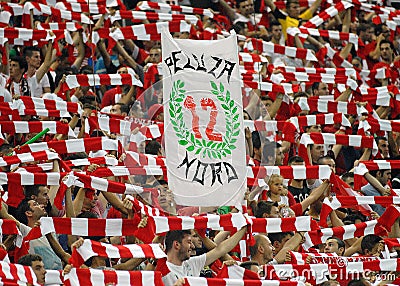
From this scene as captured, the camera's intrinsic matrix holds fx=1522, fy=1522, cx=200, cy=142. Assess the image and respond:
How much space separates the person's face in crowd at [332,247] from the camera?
13555 millimetres

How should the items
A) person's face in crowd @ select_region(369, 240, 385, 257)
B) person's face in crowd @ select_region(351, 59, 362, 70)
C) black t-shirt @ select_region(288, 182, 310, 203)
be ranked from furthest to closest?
person's face in crowd @ select_region(351, 59, 362, 70) → black t-shirt @ select_region(288, 182, 310, 203) → person's face in crowd @ select_region(369, 240, 385, 257)

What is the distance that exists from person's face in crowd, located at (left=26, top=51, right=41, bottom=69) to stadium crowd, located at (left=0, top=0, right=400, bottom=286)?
0.07 feet

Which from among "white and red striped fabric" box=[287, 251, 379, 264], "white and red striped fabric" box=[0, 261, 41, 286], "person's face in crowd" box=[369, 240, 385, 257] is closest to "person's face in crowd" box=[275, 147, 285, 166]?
"person's face in crowd" box=[369, 240, 385, 257]

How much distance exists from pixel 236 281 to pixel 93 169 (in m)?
2.68

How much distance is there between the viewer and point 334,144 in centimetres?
1669

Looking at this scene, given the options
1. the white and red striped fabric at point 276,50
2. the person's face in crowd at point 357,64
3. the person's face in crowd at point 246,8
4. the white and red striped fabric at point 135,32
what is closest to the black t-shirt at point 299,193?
the white and red striped fabric at point 135,32

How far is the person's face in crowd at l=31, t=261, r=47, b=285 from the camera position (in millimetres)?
11359

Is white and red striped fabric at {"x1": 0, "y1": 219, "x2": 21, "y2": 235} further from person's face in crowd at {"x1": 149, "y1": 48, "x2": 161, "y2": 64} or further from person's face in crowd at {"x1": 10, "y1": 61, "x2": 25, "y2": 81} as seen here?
person's face in crowd at {"x1": 149, "y1": 48, "x2": 161, "y2": 64}

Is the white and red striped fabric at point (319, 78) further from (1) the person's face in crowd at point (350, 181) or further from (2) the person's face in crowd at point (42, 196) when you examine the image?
(2) the person's face in crowd at point (42, 196)

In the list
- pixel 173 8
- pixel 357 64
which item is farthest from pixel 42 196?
pixel 357 64

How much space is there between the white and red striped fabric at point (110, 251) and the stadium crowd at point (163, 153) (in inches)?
0.4

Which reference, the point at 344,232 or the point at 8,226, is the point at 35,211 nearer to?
the point at 8,226

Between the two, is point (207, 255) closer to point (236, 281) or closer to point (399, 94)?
point (236, 281)

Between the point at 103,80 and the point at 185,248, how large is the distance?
17.0ft
